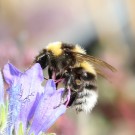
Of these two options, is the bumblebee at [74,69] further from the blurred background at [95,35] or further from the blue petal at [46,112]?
the blurred background at [95,35]

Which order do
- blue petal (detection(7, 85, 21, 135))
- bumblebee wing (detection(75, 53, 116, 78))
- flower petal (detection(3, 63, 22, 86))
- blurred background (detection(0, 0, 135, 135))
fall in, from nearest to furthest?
blue petal (detection(7, 85, 21, 135))
flower petal (detection(3, 63, 22, 86))
bumblebee wing (detection(75, 53, 116, 78))
blurred background (detection(0, 0, 135, 135))

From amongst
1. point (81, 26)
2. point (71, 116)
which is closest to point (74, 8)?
point (81, 26)

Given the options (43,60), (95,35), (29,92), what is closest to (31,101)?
(29,92)

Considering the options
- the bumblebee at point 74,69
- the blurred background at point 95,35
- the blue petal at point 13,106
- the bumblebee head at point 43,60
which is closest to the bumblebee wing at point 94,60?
the bumblebee at point 74,69

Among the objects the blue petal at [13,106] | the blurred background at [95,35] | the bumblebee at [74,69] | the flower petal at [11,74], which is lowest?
the blue petal at [13,106]

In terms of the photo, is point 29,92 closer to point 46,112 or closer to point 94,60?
point 46,112

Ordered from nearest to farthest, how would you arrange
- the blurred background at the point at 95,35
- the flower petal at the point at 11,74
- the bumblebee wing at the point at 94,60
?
the flower petal at the point at 11,74 < the bumblebee wing at the point at 94,60 < the blurred background at the point at 95,35

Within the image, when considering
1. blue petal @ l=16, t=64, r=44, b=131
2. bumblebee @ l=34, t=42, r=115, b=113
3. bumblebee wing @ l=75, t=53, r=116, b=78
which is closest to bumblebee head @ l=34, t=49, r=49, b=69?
bumblebee @ l=34, t=42, r=115, b=113

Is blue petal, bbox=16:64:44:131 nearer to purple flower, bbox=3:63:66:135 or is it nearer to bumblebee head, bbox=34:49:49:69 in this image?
purple flower, bbox=3:63:66:135
